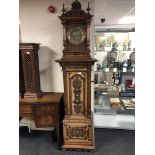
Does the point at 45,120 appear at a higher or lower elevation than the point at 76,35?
lower

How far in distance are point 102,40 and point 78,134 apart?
7.54 feet

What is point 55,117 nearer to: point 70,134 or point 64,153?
point 70,134

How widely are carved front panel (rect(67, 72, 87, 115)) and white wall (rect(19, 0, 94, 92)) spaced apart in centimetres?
54

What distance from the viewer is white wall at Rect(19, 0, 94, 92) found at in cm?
311

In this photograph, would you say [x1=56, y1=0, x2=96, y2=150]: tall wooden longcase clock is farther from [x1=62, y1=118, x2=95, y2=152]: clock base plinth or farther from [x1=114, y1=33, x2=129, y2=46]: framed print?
[x1=114, y1=33, x2=129, y2=46]: framed print

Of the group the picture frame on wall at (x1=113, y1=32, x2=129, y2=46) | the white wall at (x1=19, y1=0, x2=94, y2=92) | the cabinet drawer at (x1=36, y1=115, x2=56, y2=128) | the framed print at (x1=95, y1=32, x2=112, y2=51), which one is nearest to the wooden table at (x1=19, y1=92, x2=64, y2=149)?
the cabinet drawer at (x1=36, y1=115, x2=56, y2=128)

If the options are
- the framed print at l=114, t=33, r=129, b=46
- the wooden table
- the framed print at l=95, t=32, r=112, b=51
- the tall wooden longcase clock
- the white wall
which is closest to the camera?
the tall wooden longcase clock

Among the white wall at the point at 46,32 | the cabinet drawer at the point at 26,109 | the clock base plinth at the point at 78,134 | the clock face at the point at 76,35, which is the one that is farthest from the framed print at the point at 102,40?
the cabinet drawer at the point at 26,109

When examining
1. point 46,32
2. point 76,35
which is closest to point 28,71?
point 46,32

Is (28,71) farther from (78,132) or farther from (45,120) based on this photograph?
(78,132)

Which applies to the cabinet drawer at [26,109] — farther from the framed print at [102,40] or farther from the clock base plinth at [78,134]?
the framed print at [102,40]

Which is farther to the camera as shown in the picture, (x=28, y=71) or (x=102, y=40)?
(x=102, y=40)

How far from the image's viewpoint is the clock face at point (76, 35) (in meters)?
2.70

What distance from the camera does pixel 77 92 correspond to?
274 centimetres
